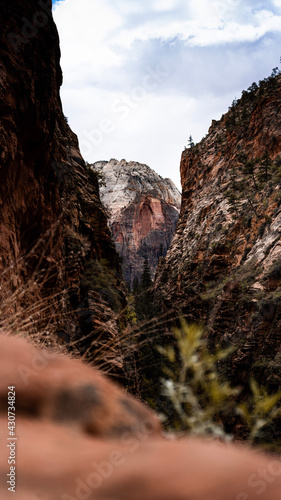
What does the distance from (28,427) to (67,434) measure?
17cm

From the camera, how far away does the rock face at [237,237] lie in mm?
14969

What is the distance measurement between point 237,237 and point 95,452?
81.1 feet

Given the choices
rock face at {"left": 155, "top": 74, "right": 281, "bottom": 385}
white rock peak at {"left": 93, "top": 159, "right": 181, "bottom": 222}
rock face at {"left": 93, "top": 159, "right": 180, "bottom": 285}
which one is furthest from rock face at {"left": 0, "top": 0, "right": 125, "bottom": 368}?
white rock peak at {"left": 93, "top": 159, "right": 181, "bottom": 222}

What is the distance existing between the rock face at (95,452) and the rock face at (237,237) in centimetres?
1160

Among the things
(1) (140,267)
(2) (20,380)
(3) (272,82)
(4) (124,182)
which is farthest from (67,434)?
(4) (124,182)

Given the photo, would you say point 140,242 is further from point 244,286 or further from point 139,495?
point 139,495

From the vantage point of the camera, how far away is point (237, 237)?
24203 millimetres

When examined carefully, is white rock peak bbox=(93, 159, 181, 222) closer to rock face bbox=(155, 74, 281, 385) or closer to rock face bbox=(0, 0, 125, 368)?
rock face bbox=(155, 74, 281, 385)

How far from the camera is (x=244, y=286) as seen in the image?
58.4 feet

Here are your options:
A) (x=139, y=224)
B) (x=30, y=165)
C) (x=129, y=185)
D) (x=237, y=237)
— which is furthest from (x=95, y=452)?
(x=129, y=185)

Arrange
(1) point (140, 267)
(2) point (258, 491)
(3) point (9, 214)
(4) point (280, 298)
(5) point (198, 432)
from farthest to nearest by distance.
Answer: (1) point (140, 267), (4) point (280, 298), (3) point (9, 214), (5) point (198, 432), (2) point (258, 491)

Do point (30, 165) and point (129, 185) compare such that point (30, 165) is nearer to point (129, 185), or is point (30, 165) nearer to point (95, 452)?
point (95, 452)

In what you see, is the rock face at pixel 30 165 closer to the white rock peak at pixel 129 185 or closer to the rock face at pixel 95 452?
the rock face at pixel 95 452

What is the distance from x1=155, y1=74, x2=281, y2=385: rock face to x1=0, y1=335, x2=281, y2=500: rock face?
11.6 meters
